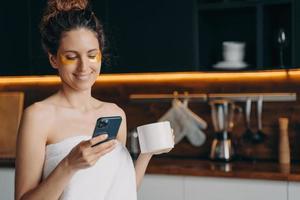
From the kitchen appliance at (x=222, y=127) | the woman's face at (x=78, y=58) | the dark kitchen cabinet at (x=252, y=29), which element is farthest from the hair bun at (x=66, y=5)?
the kitchen appliance at (x=222, y=127)

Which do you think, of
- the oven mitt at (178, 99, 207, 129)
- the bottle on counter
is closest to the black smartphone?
the bottle on counter

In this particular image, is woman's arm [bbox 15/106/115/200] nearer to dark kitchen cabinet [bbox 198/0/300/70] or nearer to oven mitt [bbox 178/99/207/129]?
dark kitchen cabinet [bbox 198/0/300/70]

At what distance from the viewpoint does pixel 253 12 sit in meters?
3.07

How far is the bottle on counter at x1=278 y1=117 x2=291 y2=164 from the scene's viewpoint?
2.93 metres

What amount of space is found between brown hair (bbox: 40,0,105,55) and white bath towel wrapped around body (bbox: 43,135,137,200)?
25cm

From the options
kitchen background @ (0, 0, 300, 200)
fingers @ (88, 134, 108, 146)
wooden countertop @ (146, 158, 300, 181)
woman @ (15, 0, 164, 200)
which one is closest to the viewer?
fingers @ (88, 134, 108, 146)

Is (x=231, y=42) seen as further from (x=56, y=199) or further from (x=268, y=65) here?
(x=56, y=199)

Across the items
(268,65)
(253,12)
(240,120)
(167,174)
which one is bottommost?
(167,174)

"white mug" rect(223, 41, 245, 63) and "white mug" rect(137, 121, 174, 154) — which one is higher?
"white mug" rect(223, 41, 245, 63)

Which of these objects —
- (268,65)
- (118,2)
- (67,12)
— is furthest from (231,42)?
(67,12)

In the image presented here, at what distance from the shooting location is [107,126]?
1138 mm

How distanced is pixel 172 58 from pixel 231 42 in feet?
1.17

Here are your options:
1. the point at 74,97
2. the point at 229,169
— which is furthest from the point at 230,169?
the point at 74,97

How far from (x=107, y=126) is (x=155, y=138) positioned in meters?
0.26
